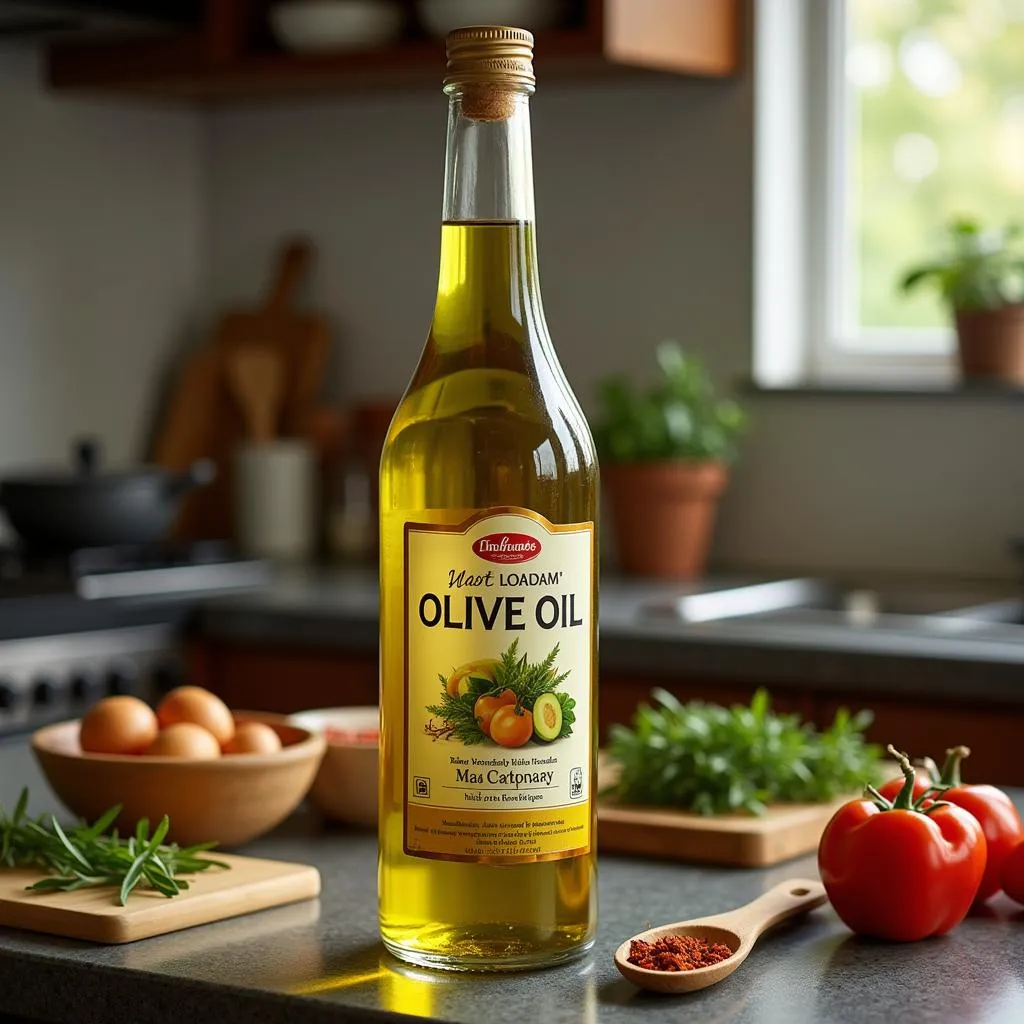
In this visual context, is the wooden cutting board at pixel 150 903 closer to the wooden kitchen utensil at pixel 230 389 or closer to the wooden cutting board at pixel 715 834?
the wooden cutting board at pixel 715 834

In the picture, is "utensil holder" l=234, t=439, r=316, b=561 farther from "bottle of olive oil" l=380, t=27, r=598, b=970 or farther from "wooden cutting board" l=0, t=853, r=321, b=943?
"bottle of olive oil" l=380, t=27, r=598, b=970

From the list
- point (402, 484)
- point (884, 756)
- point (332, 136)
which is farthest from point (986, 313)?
point (402, 484)

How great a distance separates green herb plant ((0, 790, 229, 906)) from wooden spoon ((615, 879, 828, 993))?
0.94 feet

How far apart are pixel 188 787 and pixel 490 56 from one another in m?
0.53

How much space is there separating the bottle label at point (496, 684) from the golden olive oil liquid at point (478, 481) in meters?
0.01

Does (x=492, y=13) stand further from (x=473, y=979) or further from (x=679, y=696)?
(x=473, y=979)

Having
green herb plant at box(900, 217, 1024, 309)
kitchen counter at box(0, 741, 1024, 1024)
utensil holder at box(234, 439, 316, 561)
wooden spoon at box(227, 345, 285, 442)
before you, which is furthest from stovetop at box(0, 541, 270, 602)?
kitchen counter at box(0, 741, 1024, 1024)

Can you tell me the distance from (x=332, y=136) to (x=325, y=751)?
90.5 inches

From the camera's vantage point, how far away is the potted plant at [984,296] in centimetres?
271

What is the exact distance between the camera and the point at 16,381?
3.20 metres

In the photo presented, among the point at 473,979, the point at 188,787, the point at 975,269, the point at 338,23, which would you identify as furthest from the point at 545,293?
the point at 473,979

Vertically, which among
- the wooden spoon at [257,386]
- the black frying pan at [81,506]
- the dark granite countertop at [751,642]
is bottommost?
the dark granite countertop at [751,642]

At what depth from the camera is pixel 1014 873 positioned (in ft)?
3.54

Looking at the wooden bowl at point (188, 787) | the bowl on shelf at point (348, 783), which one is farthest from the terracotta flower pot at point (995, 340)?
the wooden bowl at point (188, 787)
